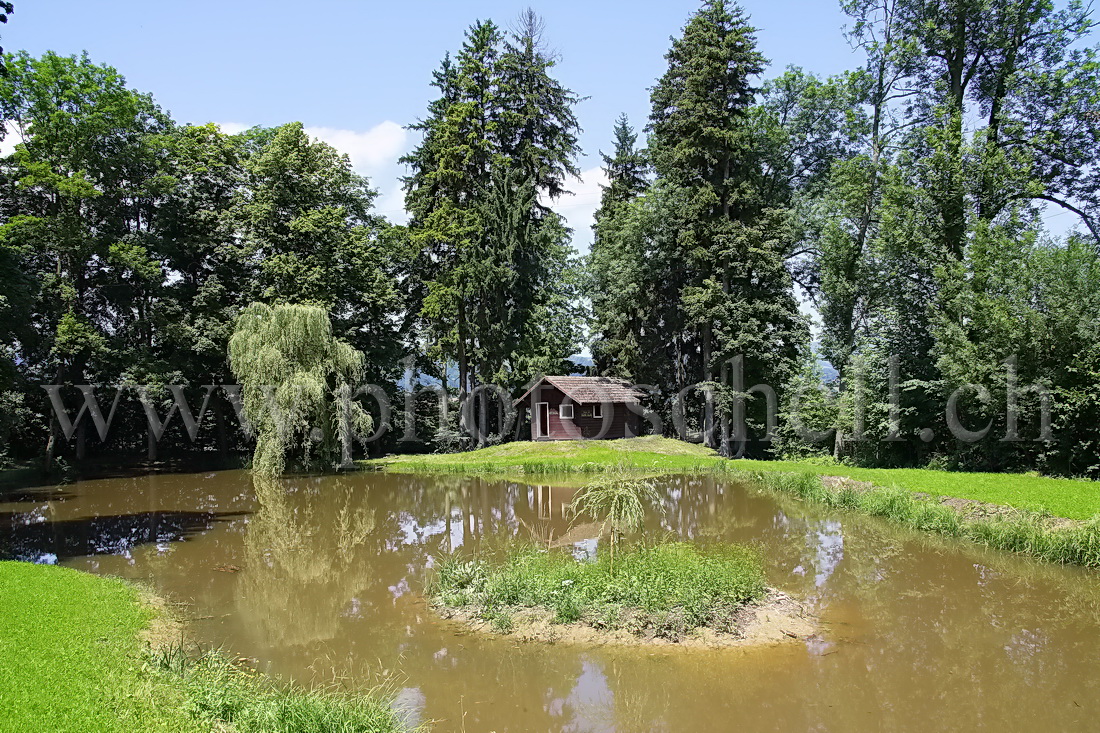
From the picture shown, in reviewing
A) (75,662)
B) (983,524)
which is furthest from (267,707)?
(983,524)

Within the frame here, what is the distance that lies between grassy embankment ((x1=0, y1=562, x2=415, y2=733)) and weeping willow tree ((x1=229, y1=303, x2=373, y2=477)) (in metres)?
17.6

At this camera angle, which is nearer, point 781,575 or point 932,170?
point 781,575

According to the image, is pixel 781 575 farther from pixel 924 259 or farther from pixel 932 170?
pixel 932 170

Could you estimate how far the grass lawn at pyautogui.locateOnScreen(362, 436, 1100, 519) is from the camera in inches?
621

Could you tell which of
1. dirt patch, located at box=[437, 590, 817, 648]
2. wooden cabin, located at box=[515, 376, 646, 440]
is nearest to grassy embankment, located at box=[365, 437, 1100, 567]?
dirt patch, located at box=[437, 590, 817, 648]

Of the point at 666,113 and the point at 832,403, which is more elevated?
the point at 666,113

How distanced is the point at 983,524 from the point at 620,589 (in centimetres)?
910

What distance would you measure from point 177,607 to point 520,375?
89.1ft

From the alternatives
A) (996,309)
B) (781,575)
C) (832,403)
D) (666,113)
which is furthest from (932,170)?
(781,575)

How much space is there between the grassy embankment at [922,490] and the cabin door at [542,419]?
6103mm

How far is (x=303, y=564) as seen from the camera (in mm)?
14047

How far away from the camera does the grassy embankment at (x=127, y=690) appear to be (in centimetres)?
609

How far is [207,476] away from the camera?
2920cm

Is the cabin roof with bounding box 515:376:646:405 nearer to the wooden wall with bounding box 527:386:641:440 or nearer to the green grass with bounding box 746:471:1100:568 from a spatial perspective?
the wooden wall with bounding box 527:386:641:440
